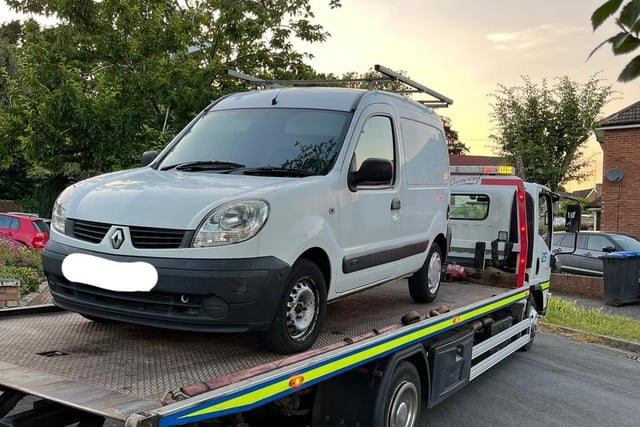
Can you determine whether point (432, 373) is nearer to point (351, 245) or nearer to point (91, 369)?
point (351, 245)

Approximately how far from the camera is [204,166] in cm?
417

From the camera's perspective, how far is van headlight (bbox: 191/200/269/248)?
3258 mm

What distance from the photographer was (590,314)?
36.5 ft

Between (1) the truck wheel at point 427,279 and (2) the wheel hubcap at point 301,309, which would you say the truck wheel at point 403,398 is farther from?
(1) the truck wheel at point 427,279

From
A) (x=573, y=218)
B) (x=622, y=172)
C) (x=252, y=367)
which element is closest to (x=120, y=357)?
(x=252, y=367)

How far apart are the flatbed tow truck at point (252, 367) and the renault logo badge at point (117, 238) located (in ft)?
2.13

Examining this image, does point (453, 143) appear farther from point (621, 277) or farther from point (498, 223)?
point (498, 223)

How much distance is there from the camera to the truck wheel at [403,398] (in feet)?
13.9

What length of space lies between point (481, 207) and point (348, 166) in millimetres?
4462

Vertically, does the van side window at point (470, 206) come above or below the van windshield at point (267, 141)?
below

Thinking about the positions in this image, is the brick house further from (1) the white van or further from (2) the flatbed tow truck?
(1) the white van

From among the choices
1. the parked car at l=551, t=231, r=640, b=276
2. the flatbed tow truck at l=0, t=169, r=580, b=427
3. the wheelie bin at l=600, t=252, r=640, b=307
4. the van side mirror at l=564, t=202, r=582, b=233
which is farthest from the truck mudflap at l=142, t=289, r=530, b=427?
the parked car at l=551, t=231, r=640, b=276

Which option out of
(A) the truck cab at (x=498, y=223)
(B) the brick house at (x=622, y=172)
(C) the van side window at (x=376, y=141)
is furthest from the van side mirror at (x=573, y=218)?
(B) the brick house at (x=622, y=172)

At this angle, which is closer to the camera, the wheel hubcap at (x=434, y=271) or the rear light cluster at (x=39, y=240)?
the wheel hubcap at (x=434, y=271)
